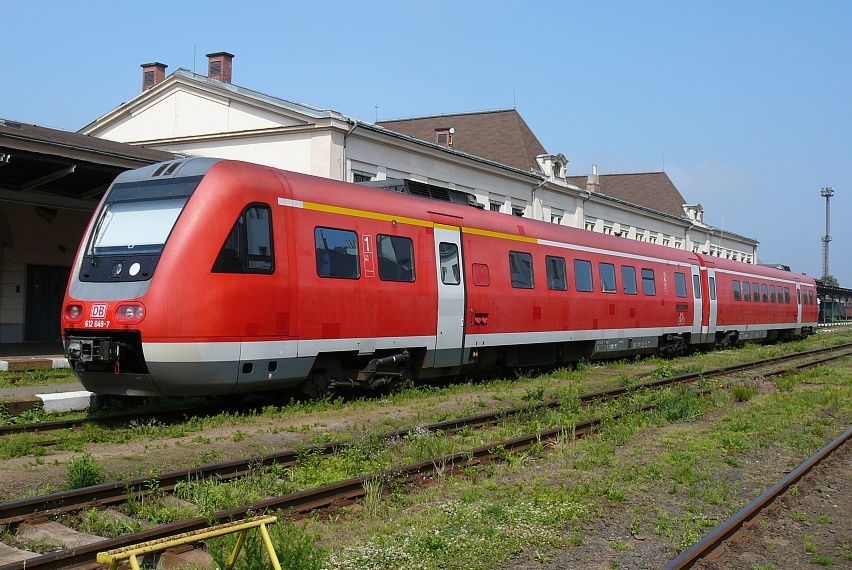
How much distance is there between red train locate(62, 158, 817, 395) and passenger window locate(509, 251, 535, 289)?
0.04 meters

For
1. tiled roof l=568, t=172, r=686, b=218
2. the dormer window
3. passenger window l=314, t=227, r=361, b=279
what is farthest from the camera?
tiled roof l=568, t=172, r=686, b=218

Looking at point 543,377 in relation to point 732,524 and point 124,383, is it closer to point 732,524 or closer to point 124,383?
point 124,383

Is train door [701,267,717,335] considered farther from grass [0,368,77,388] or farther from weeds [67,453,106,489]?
weeds [67,453,106,489]

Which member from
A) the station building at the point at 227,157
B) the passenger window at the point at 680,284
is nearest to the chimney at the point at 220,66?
the station building at the point at 227,157

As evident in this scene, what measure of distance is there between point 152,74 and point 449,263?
90.5 ft

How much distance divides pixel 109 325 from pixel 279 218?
2551 millimetres

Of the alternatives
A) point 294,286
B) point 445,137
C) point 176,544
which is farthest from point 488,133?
point 176,544

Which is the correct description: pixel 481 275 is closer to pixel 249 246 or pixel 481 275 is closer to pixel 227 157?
pixel 249 246

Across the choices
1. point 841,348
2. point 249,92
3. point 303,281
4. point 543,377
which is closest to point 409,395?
point 303,281

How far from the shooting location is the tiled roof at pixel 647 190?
60.4m

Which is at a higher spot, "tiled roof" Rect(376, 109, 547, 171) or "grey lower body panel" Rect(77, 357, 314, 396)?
"tiled roof" Rect(376, 109, 547, 171)

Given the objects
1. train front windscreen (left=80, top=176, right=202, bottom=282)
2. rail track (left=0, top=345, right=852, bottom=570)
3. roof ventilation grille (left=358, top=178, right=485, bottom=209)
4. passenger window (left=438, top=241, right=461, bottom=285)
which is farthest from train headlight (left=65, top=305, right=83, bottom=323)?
passenger window (left=438, top=241, right=461, bottom=285)

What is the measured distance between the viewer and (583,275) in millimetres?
18672

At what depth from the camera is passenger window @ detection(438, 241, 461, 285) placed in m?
14.1
